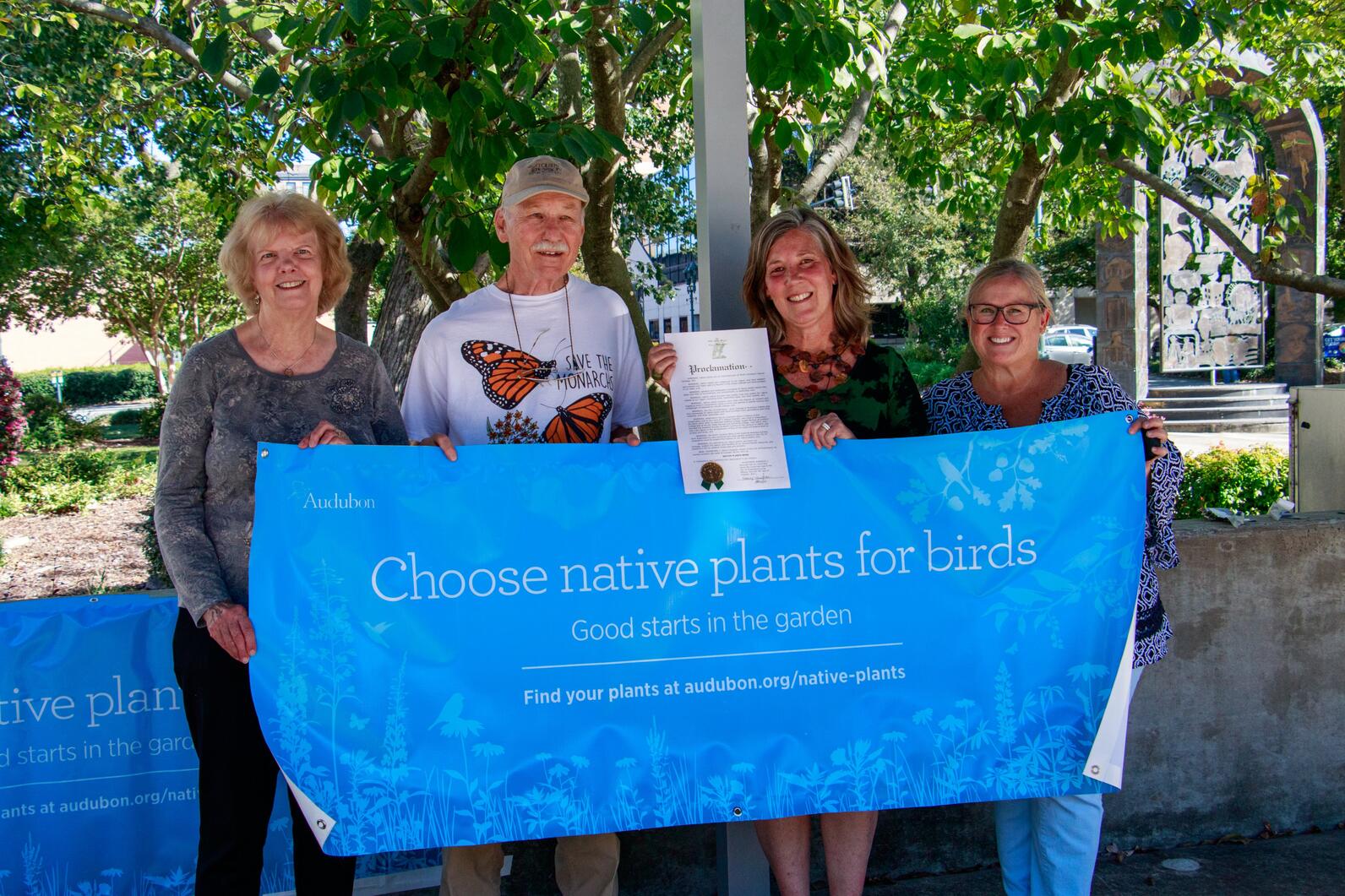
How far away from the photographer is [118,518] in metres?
12.7

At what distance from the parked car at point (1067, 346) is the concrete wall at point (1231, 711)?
30022mm

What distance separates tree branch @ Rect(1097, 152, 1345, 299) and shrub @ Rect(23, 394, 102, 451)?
19.5m

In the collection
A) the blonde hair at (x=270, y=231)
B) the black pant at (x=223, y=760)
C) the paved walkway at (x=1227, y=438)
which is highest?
the blonde hair at (x=270, y=231)

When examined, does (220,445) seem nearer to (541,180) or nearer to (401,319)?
(541,180)

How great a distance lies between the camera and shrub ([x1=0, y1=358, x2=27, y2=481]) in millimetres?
14078

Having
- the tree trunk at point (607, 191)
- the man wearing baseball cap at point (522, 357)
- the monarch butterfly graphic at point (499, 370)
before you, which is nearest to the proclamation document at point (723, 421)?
the man wearing baseball cap at point (522, 357)

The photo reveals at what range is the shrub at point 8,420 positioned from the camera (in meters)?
14.1

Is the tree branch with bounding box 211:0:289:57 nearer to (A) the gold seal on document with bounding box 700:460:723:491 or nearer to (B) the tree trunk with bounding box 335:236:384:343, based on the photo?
(B) the tree trunk with bounding box 335:236:384:343

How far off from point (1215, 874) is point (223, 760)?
3294 mm

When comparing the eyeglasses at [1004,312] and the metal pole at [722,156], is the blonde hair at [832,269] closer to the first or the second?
the metal pole at [722,156]

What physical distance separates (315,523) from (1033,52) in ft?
13.3

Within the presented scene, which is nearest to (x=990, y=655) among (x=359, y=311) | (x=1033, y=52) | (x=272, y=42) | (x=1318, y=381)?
(x=1033, y=52)

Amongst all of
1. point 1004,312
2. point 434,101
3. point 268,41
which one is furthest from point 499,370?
point 268,41

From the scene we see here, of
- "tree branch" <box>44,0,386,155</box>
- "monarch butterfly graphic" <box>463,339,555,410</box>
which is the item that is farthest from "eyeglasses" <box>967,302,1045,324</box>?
"tree branch" <box>44,0,386,155</box>
